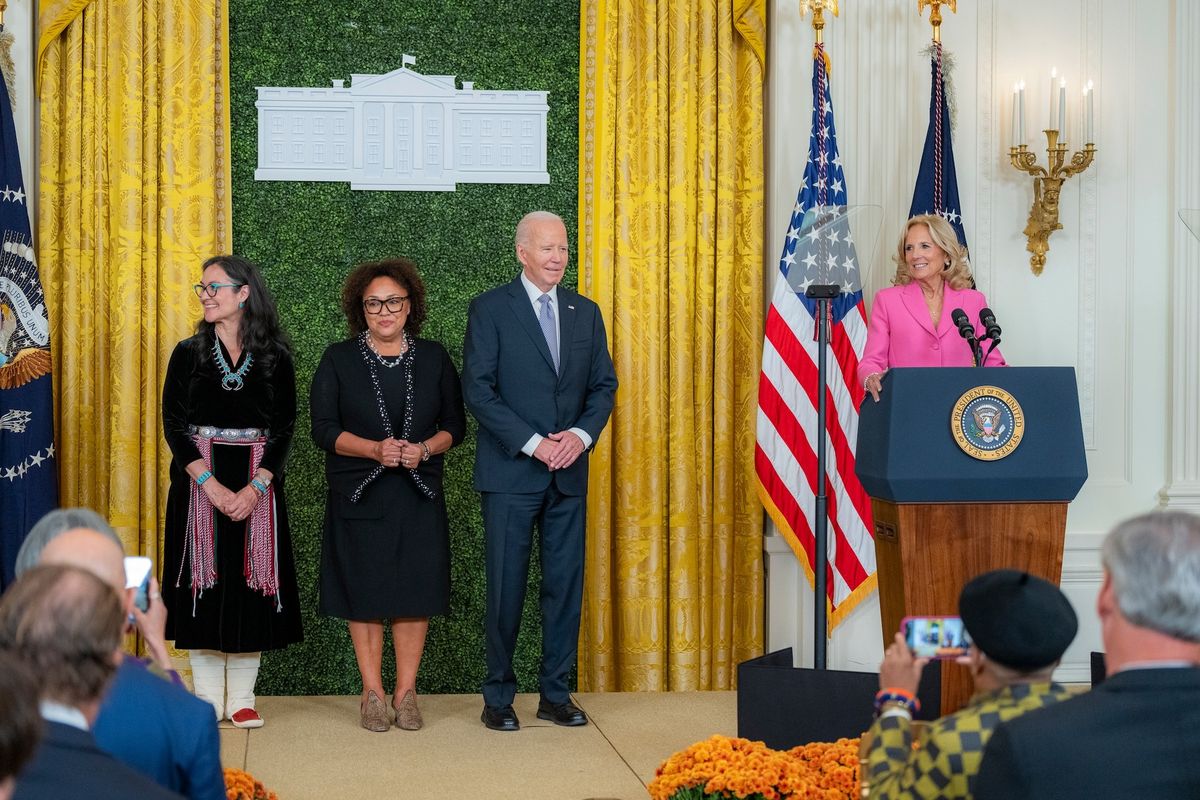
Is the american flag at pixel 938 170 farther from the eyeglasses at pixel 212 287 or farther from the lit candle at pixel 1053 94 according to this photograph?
the eyeglasses at pixel 212 287

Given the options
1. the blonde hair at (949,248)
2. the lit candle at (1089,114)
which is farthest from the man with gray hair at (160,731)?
the lit candle at (1089,114)

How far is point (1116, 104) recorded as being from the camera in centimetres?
547

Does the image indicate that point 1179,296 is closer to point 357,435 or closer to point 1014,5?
point 1014,5

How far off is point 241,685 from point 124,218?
1811mm

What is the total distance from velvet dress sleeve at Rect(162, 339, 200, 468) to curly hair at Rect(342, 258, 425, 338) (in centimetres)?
57

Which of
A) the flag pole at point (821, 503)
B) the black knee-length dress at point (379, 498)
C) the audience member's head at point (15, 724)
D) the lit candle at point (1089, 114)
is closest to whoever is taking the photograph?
the audience member's head at point (15, 724)

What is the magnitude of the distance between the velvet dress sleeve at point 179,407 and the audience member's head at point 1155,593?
11.5ft

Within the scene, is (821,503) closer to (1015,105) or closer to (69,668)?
(1015,105)

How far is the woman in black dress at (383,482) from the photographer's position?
4.66 m

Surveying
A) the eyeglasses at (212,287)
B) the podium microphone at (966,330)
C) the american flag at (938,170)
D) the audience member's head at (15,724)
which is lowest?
the audience member's head at (15,724)

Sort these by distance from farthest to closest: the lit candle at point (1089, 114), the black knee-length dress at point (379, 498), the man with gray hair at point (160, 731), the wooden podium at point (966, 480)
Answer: the lit candle at point (1089, 114), the black knee-length dress at point (379, 498), the wooden podium at point (966, 480), the man with gray hair at point (160, 731)

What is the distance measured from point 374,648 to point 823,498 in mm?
1645

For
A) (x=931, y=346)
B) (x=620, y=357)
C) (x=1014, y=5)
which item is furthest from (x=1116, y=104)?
(x=620, y=357)

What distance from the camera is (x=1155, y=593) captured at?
5.65 ft
